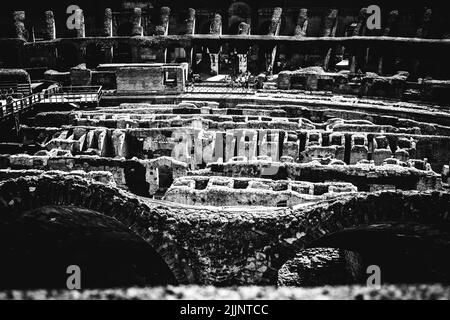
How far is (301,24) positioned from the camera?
2997 cm

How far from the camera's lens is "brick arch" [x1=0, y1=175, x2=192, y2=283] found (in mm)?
8297

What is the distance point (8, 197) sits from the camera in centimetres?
841

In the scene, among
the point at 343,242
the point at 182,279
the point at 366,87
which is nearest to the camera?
the point at 182,279

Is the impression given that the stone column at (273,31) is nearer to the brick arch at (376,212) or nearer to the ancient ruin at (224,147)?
the ancient ruin at (224,147)

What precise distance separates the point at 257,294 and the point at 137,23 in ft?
86.2

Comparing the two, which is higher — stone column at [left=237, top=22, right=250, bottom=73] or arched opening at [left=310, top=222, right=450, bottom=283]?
stone column at [left=237, top=22, right=250, bottom=73]

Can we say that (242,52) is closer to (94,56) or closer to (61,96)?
(94,56)

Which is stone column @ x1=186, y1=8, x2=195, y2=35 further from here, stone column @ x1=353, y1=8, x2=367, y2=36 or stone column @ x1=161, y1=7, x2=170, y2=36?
stone column @ x1=353, y1=8, x2=367, y2=36

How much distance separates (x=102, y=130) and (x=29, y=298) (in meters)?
12.0

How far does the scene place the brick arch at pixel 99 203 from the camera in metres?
8.30

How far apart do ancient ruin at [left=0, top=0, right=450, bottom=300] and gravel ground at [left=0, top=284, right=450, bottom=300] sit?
3.53 ft

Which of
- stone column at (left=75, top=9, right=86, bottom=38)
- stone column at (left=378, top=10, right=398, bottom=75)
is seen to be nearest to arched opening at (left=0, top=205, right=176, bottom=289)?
stone column at (left=75, top=9, right=86, bottom=38)

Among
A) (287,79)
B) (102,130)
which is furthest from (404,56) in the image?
(102,130)
